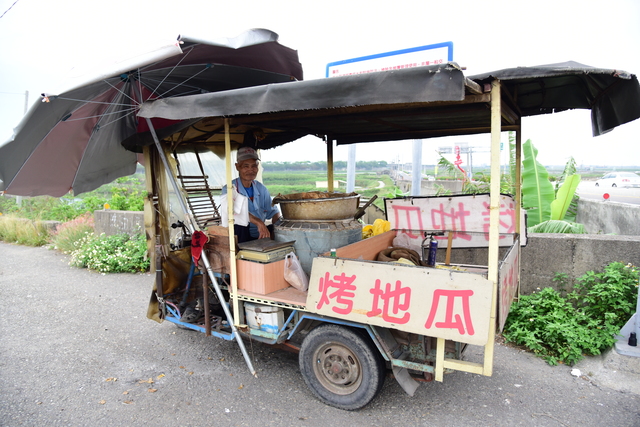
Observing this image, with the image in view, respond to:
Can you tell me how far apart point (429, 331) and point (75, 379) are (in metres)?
3.56

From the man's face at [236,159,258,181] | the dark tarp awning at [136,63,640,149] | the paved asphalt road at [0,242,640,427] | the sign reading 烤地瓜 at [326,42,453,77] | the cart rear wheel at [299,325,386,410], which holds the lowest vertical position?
the paved asphalt road at [0,242,640,427]

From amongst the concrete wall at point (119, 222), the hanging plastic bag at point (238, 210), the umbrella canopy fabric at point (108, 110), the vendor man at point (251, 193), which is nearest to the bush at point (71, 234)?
the concrete wall at point (119, 222)

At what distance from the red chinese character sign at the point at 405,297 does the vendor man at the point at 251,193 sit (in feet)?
4.61

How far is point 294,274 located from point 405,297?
129 centimetres

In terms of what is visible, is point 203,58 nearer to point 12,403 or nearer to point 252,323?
point 252,323

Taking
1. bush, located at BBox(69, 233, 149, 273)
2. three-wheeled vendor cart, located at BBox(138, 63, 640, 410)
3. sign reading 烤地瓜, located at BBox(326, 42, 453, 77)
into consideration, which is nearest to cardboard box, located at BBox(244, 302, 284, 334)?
three-wheeled vendor cart, located at BBox(138, 63, 640, 410)

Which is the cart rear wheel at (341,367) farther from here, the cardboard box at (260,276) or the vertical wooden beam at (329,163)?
the vertical wooden beam at (329,163)

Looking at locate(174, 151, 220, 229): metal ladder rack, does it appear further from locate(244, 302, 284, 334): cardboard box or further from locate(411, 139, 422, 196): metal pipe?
locate(411, 139, 422, 196): metal pipe

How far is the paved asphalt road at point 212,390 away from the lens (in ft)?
10.5

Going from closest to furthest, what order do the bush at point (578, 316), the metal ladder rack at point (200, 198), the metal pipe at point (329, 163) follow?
the bush at point (578, 316) < the metal ladder rack at point (200, 198) < the metal pipe at point (329, 163)

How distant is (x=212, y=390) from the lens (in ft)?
12.0

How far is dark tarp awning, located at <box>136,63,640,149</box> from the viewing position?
2.39 metres

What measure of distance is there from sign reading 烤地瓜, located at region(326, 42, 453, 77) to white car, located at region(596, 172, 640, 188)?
31478 millimetres

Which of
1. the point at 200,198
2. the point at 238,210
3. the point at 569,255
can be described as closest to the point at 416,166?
the point at 569,255
